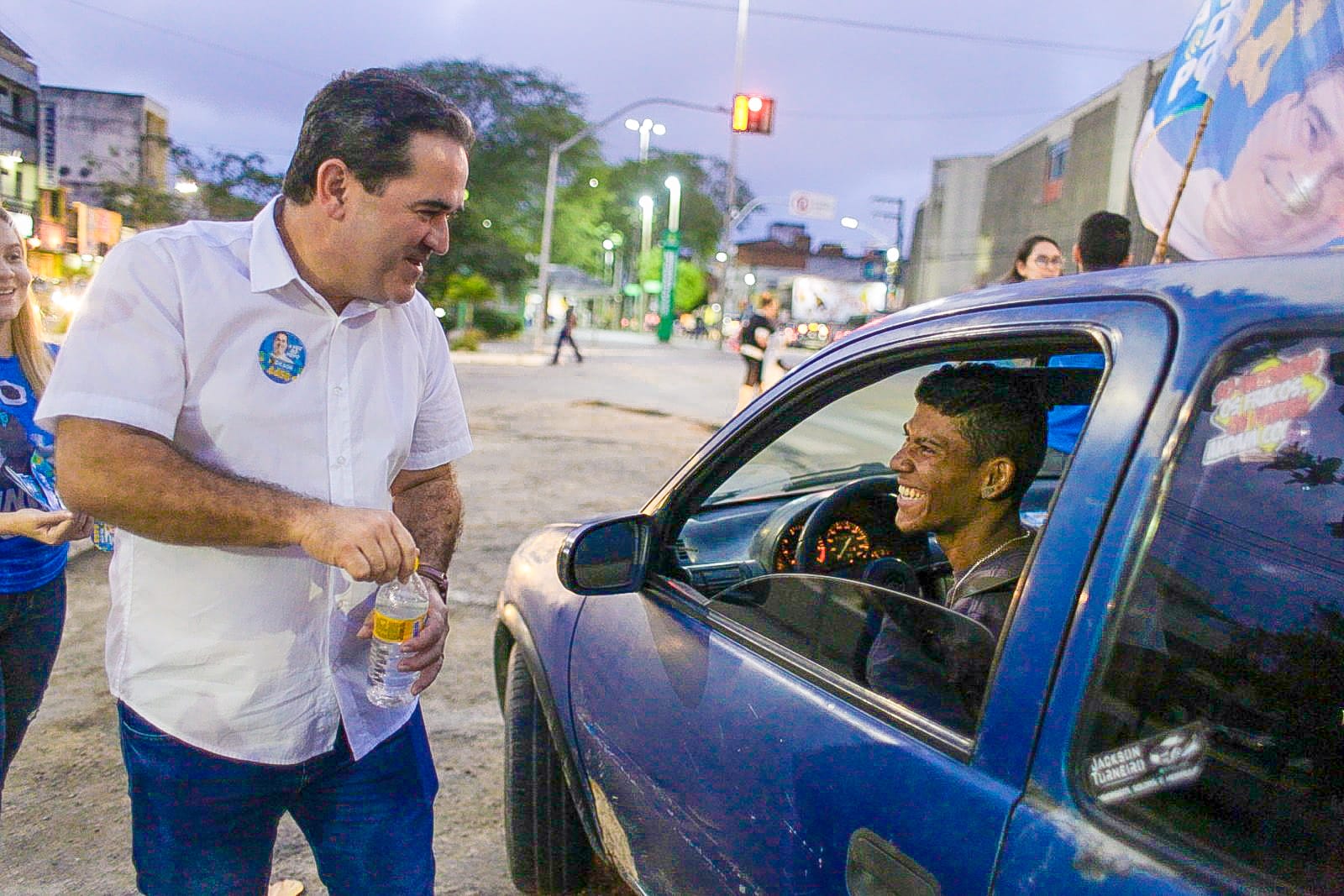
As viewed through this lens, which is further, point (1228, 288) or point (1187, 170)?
point (1187, 170)

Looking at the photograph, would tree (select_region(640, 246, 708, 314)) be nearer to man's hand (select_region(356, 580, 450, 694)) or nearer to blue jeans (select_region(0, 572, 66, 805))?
blue jeans (select_region(0, 572, 66, 805))

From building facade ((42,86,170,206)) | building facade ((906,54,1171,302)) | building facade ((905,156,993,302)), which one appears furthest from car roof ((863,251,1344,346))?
building facade ((905,156,993,302))

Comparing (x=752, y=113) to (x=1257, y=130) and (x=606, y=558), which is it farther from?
(x=606, y=558)

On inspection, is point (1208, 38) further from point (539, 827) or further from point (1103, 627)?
point (539, 827)

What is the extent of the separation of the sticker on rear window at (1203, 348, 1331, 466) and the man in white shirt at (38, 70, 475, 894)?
113cm

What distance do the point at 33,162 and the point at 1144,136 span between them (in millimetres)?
6199

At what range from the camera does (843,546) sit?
2.56 metres

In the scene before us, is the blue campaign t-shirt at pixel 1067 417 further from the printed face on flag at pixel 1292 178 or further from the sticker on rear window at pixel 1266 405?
the sticker on rear window at pixel 1266 405

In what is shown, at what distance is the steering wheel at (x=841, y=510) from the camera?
2.47 m

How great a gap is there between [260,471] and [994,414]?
4.29 ft

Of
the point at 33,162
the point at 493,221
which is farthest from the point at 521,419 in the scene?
the point at 493,221

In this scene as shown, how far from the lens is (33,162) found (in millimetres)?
6109

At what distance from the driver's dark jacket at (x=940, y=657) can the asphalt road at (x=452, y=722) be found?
159cm

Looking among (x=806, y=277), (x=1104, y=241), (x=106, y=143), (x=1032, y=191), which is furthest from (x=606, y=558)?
(x=806, y=277)
